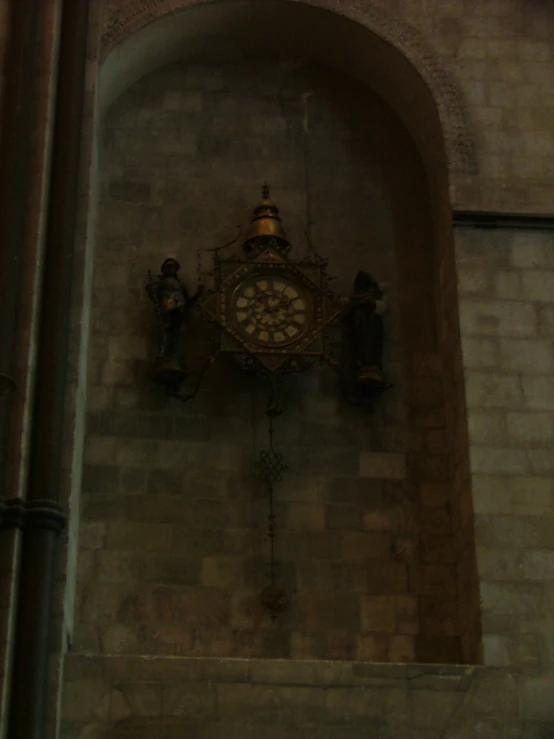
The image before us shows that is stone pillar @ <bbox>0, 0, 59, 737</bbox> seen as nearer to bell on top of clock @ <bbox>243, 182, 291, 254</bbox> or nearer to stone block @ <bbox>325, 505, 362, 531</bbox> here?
bell on top of clock @ <bbox>243, 182, 291, 254</bbox>

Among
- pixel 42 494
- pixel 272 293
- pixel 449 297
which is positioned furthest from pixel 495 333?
pixel 42 494

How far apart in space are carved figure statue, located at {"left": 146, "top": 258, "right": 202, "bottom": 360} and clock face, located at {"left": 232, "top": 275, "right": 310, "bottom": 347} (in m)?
0.36

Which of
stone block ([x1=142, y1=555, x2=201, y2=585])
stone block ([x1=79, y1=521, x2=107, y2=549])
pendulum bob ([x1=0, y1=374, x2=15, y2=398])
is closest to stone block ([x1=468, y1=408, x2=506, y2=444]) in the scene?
stone block ([x1=142, y1=555, x2=201, y2=585])

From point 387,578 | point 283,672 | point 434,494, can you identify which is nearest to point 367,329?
point 434,494

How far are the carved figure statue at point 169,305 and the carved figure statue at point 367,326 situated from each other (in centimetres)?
121

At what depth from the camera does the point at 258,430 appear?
9.80 metres

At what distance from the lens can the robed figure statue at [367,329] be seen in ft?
32.2

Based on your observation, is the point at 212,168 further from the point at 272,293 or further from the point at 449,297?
the point at 449,297

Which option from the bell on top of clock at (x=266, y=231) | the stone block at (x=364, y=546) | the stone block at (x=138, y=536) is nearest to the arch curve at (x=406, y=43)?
the bell on top of clock at (x=266, y=231)

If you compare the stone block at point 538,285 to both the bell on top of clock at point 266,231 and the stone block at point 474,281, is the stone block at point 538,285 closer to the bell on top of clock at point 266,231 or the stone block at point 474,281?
the stone block at point 474,281

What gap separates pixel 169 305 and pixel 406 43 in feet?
9.55

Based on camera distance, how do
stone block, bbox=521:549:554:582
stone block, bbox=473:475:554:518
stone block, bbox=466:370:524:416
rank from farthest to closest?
1. stone block, bbox=466:370:524:416
2. stone block, bbox=473:475:554:518
3. stone block, bbox=521:549:554:582

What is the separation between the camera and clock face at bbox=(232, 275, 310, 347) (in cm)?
977

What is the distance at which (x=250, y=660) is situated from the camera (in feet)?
27.3
